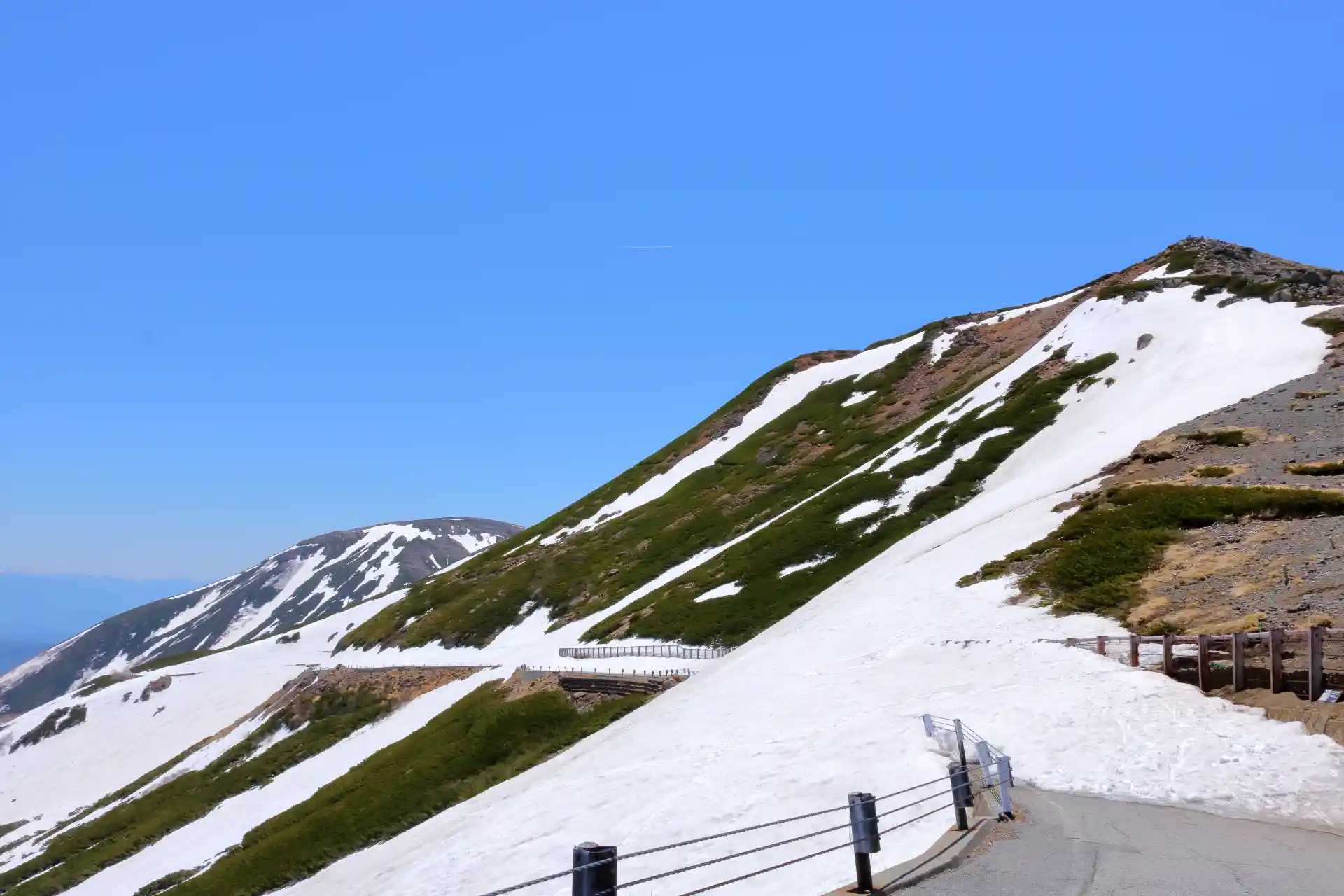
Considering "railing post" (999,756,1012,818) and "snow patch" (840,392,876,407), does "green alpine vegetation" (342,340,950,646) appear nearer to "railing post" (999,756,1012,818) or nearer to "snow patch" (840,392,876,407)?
"snow patch" (840,392,876,407)

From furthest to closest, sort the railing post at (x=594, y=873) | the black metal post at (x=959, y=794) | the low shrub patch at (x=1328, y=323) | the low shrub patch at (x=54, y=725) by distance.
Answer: the low shrub patch at (x=54, y=725) → the low shrub patch at (x=1328, y=323) → the black metal post at (x=959, y=794) → the railing post at (x=594, y=873)

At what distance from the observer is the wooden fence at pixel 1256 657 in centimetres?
1719

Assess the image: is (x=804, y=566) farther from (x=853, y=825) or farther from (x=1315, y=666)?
(x=853, y=825)

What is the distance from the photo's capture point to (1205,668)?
1991 centimetres

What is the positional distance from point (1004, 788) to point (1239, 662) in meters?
7.80

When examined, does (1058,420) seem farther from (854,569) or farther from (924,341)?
(924,341)

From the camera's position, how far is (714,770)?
23.1m

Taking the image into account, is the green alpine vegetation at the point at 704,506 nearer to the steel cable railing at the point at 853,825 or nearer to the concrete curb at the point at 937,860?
the steel cable railing at the point at 853,825

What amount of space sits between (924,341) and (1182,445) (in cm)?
6586

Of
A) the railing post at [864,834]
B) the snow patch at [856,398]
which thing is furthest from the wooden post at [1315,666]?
the snow patch at [856,398]

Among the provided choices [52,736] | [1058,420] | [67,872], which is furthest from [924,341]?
[52,736]

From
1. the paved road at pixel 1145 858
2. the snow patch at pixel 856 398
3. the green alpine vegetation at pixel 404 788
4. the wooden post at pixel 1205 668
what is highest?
the snow patch at pixel 856 398

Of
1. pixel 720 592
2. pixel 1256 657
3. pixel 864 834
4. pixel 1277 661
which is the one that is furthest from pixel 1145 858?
pixel 720 592

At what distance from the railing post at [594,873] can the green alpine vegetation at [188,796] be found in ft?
211
